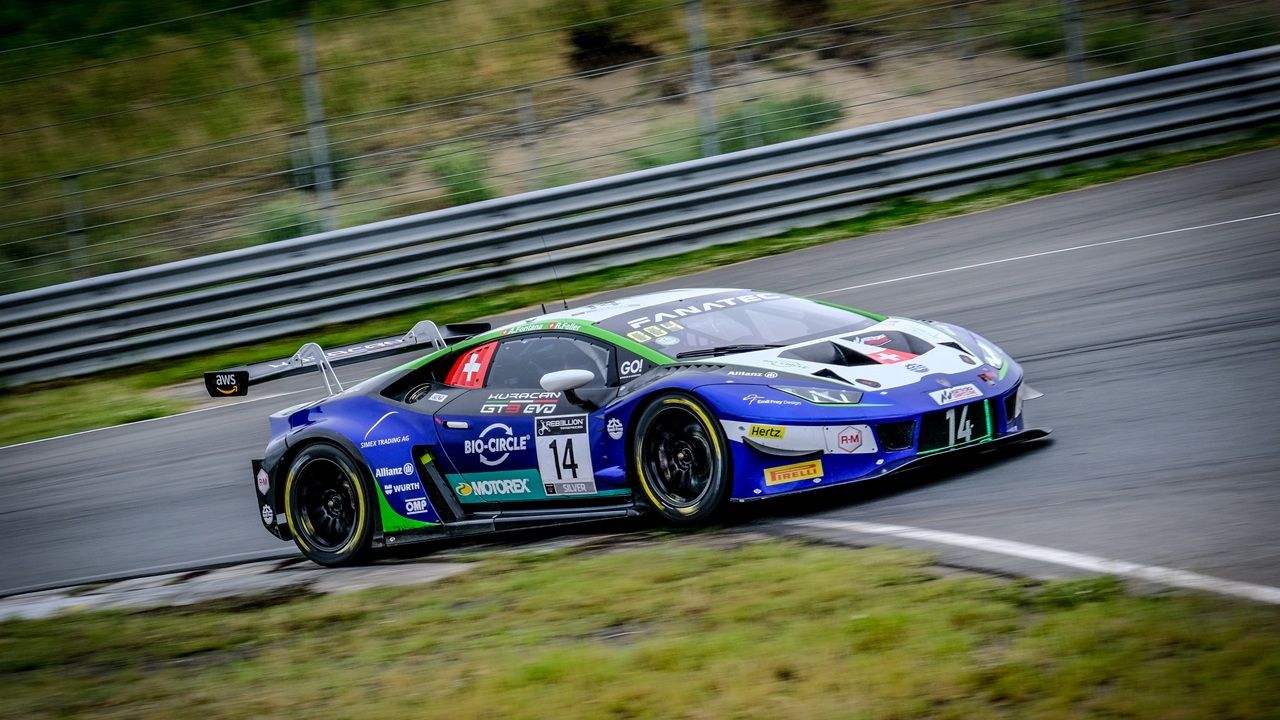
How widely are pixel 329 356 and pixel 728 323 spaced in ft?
8.15

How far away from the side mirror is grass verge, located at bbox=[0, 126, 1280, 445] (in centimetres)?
678

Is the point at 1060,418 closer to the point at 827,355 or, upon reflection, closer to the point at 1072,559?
the point at 827,355

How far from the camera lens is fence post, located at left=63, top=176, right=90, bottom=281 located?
49.0ft

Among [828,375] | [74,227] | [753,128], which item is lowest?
[828,375]

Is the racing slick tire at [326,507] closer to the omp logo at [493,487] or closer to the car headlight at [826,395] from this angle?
the omp logo at [493,487]

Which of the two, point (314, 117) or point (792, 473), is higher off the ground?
point (314, 117)

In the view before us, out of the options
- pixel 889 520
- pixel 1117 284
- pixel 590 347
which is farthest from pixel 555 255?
pixel 889 520

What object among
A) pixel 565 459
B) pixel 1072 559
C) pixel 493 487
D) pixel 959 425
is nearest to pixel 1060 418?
pixel 959 425

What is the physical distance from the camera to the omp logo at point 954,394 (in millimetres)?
6785

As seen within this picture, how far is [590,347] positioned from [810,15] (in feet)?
45.6

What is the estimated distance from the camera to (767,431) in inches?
262

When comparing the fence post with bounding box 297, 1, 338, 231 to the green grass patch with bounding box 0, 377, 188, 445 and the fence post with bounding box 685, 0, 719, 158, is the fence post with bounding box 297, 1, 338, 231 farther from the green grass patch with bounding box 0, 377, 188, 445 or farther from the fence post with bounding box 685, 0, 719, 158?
the fence post with bounding box 685, 0, 719, 158

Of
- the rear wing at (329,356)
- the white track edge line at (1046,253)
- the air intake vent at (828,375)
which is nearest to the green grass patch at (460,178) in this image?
the white track edge line at (1046,253)

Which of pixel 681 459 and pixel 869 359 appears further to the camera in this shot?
pixel 869 359
